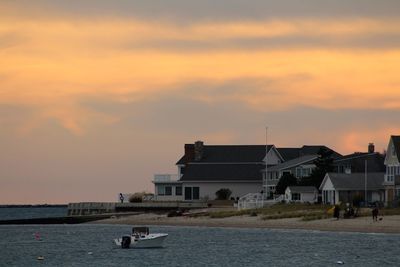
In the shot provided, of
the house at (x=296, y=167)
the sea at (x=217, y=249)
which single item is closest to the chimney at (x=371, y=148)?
the house at (x=296, y=167)

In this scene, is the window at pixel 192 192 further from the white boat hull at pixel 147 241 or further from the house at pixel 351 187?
the white boat hull at pixel 147 241

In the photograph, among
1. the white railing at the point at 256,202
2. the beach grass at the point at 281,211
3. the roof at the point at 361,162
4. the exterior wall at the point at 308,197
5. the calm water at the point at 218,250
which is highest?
Result: the roof at the point at 361,162

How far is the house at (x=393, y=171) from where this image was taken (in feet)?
388

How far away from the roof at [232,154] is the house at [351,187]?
3173cm

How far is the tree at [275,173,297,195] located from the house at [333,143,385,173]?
5.95m

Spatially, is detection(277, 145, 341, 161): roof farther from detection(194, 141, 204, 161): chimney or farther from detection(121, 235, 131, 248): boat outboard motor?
detection(121, 235, 131, 248): boat outboard motor

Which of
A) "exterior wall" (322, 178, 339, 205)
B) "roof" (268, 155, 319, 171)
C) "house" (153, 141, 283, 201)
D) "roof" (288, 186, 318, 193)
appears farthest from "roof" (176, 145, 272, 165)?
"exterior wall" (322, 178, 339, 205)

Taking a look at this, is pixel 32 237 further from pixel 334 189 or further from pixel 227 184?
pixel 227 184

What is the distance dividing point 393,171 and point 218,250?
4093cm

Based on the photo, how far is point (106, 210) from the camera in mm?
149750

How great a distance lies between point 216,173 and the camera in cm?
15275

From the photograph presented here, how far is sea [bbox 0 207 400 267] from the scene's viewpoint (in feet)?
247

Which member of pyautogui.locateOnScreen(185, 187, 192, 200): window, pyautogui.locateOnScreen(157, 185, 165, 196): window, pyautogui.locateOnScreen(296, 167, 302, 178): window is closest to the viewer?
pyautogui.locateOnScreen(296, 167, 302, 178): window

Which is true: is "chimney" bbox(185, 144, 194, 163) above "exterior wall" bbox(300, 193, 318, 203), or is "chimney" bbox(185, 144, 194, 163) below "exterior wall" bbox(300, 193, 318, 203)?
above
